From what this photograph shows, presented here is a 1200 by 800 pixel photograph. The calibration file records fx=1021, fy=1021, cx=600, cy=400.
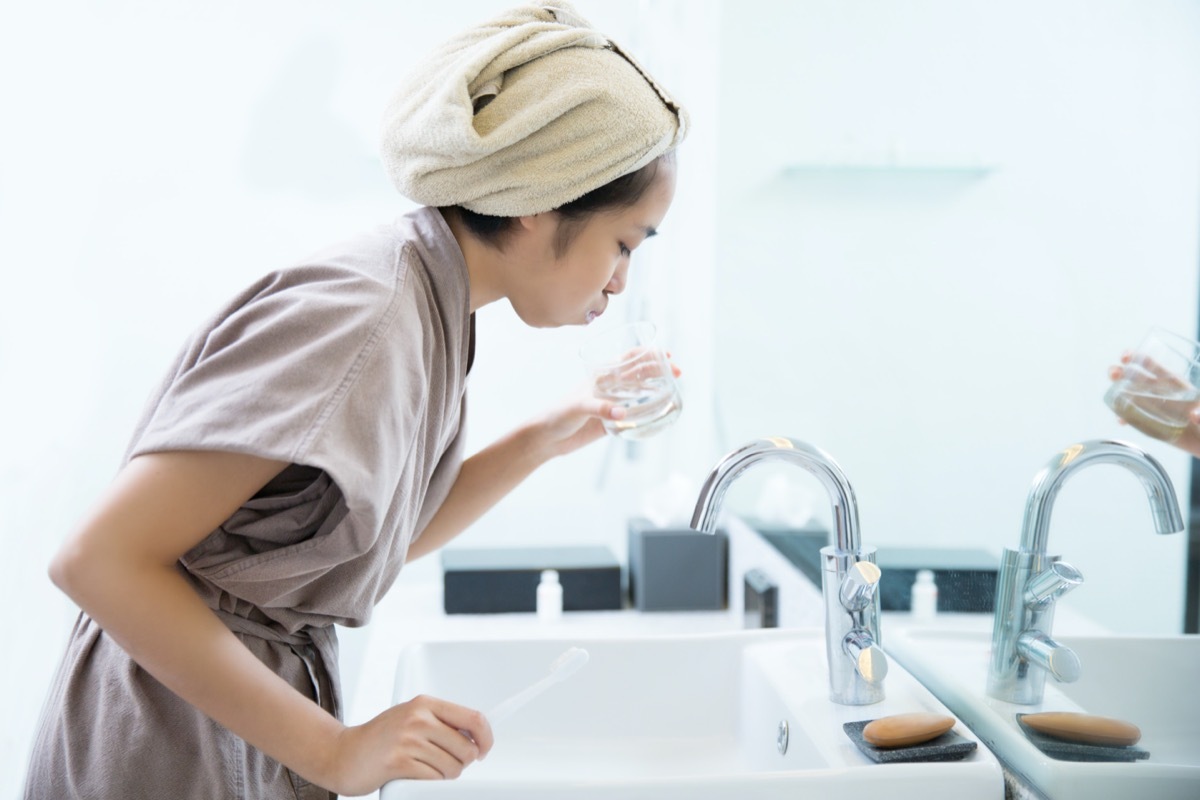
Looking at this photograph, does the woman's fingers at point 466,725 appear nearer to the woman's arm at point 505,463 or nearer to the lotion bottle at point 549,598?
the woman's arm at point 505,463

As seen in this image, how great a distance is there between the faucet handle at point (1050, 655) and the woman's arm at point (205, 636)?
412mm

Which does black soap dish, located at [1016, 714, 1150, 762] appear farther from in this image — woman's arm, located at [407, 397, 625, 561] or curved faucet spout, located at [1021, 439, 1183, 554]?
woman's arm, located at [407, 397, 625, 561]

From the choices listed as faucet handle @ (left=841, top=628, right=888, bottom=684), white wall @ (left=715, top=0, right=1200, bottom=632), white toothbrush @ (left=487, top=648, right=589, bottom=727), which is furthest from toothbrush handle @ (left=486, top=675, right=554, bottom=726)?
white wall @ (left=715, top=0, right=1200, bottom=632)

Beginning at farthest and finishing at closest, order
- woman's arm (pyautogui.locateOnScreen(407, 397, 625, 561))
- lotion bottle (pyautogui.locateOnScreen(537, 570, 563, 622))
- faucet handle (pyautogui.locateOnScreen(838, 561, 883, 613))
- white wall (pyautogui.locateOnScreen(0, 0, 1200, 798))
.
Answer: lotion bottle (pyautogui.locateOnScreen(537, 570, 563, 622)), woman's arm (pyautogui.locateOnScreen(407, 397, 625, 561)), white wall (pyautogui.locateOnScreen(0, 0, 1200, 798)), faucet handle (pyautogui.locateOnScreen(838, 561, 883, 613))

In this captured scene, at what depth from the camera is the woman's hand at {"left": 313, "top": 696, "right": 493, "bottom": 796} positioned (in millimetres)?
683

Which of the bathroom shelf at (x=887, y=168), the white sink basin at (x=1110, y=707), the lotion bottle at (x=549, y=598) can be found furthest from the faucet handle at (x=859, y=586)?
the lotion bottle at (x=549, y=598)

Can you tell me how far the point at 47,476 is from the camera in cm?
200

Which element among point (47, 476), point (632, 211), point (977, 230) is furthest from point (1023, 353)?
point (47, 476)

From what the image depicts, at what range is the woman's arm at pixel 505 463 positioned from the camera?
1074 millimetres

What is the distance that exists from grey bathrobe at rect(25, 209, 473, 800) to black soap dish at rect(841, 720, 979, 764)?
39cm

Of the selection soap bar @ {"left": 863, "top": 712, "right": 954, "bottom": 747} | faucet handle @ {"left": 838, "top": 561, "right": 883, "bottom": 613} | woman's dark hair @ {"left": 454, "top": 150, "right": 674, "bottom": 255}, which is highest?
woman's dark hair @ {"left": 454, "top": 150, "right": 674, "bottom": 255}

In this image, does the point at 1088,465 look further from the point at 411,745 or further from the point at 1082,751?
the point at 411,745

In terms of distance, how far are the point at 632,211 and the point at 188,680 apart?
50cm

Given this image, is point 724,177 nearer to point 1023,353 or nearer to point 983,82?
point 983,82
